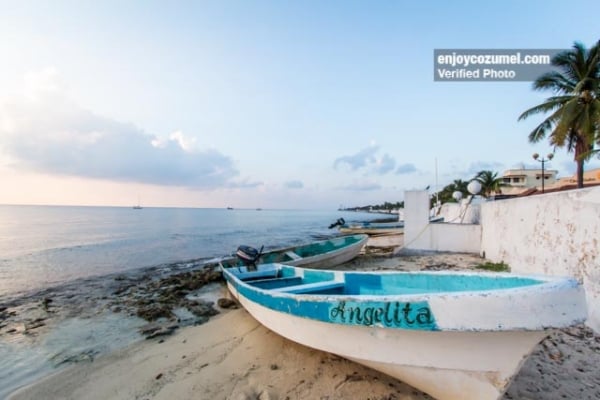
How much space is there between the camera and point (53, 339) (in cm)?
600

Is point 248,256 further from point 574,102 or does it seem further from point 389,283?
point 574,102

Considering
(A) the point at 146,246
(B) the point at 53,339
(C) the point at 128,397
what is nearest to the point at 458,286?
(C) the point at 128,397

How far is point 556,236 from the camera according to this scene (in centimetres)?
535

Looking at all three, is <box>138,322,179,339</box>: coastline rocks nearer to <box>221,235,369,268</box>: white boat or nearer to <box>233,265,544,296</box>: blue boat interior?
<box>233,265,544,296</box>: blue boat interior

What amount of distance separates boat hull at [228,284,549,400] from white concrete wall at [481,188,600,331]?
3.03 meters

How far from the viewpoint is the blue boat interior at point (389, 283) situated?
142 inches

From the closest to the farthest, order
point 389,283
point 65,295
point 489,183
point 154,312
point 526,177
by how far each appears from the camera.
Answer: point 389,283
point 154,312
point 65,295
point 489,183
point 526,177

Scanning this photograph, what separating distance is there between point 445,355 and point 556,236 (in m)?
4.42

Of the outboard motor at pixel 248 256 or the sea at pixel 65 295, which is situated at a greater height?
the outboard motor at pixel 248 256

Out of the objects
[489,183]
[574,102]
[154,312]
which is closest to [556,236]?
[154,312]

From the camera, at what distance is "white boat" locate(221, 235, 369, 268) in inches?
315

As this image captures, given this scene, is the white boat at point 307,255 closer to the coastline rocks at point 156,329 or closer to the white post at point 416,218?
the white post at point 416,218

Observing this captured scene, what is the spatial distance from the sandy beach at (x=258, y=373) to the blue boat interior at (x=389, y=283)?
949mm

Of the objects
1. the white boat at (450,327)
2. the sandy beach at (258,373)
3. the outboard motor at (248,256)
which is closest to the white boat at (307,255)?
the outboard motor at (248,256)
